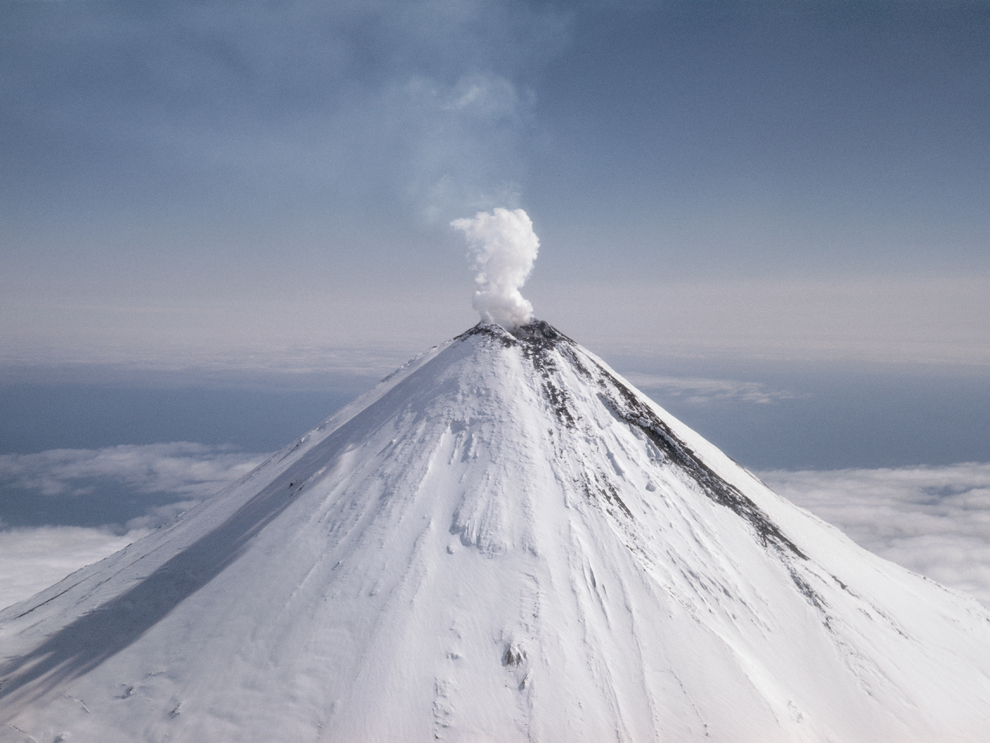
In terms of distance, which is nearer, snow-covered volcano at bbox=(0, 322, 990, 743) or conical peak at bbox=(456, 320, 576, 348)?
snow-covered volcano at bbox=(0, 322, 990, 743)

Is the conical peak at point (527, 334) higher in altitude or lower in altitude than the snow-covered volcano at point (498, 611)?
higher

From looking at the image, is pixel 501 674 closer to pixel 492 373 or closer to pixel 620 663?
pixel 620 663

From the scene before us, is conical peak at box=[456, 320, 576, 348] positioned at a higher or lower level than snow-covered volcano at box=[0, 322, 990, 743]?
higher

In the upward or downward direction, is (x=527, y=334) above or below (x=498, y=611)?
above

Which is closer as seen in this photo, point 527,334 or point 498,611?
point 498,611

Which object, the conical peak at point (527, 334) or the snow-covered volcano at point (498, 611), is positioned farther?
the conical peak at point (527, 334)

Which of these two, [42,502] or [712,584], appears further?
[42,502]

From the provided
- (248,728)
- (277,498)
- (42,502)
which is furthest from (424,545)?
(42,502)

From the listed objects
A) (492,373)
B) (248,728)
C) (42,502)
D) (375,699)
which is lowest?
(42,502)
